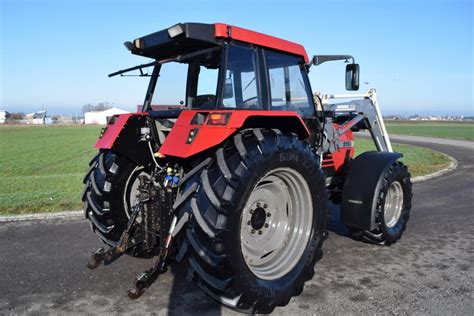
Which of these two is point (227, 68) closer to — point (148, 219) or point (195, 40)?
point (195, 40)

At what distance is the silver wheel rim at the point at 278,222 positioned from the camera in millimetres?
3781

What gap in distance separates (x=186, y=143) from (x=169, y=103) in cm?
155

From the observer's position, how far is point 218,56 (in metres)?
3.80

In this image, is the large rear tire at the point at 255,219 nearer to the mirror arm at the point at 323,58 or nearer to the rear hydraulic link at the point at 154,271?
the rear hydraulic link at the point at 154,271

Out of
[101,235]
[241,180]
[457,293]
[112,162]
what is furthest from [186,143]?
[457,293]

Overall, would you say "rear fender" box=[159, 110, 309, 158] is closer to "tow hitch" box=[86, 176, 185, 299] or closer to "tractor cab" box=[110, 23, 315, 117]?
"tractor cab" box=[110, 23, 315, 117]

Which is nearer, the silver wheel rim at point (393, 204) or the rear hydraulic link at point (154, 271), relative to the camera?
the rear hydraulic link at point (154, 271)

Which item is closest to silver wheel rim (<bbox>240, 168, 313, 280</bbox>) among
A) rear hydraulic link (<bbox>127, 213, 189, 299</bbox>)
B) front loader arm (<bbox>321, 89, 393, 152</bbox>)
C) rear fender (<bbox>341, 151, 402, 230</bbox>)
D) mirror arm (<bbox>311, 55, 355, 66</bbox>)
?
rear hydraulic link (<bbox>127, 213, 189, 299</bbox>)

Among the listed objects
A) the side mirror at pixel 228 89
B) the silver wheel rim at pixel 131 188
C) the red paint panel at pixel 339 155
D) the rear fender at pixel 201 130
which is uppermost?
the side mirror at pixel 228 89

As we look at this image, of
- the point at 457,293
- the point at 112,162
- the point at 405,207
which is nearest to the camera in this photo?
the point at 457,293

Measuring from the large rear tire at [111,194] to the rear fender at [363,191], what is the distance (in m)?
2.51

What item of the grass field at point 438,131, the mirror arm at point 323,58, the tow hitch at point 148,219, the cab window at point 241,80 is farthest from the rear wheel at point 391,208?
the grass field at point 438,131

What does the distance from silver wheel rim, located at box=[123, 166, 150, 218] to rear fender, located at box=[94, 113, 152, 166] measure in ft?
0.87

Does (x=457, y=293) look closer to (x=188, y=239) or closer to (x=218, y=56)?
(x=188, y=239)
